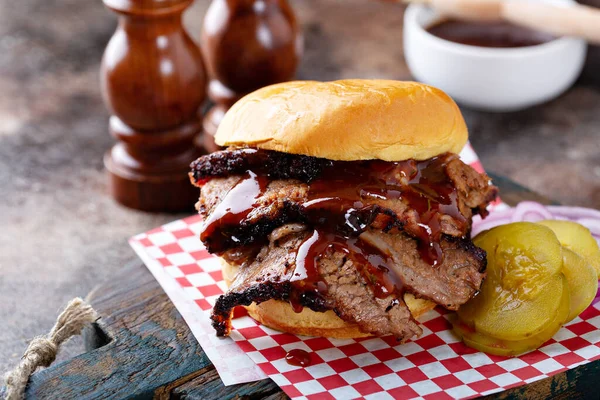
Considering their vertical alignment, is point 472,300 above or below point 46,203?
above

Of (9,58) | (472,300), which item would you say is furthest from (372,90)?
(9,58)

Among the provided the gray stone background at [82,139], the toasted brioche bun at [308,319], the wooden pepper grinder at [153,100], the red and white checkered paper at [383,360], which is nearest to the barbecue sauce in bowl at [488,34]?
the gray stone background at [82,139]

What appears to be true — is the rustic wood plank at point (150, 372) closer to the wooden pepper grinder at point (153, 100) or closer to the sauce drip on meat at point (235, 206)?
the sauce drip on meat at point (235, 206)

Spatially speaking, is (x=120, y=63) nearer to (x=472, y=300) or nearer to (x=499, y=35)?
(x=472, y=300)

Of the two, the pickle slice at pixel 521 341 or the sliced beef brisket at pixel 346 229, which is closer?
the sliced beef brisket at pixel 346 229

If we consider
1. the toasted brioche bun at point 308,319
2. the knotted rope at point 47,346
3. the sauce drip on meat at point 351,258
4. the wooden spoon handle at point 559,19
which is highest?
the wooden spoon handle at point 559,19

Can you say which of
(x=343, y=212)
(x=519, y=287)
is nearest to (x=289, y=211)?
(x=343, y=212)
